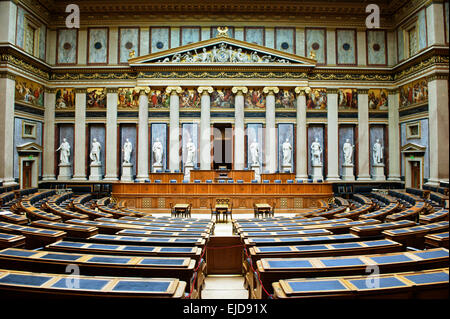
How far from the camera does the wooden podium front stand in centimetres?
1571

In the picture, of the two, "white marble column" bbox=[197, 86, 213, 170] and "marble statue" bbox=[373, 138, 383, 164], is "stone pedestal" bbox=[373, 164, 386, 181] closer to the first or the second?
"marble statue" bbox=[373, 138, 383, 164]

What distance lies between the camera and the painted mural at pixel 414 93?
1859 centimetres

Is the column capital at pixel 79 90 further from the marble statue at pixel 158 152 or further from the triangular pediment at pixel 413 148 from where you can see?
the triangular pediment at pixel 413 148

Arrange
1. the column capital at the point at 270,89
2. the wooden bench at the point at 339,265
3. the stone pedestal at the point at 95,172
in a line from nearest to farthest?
1. the wooden bench at the point at 339,265
2. the column capital at the point at 270,89
3. the stone pedestal at the point at 95,172

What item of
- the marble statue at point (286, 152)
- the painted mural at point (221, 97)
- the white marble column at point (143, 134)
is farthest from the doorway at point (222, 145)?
the white marble column at point (143, 134)

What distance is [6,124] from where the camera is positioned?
1722 centimetres

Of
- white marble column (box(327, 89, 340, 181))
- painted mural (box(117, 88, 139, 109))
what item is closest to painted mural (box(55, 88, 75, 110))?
painted mural (box(117, 88, 139, 109))

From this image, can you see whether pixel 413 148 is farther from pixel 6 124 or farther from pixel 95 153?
pixel 6 124

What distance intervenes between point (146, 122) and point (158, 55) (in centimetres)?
491

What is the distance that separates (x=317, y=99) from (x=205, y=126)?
875 centimetres

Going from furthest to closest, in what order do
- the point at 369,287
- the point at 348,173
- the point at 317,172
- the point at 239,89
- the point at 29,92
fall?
the point at 348,173 → the point at 317,172 → the point at 239,89 → the point at 29,92 → the point at 369,287

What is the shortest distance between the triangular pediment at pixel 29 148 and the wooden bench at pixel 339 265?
66.6 feet

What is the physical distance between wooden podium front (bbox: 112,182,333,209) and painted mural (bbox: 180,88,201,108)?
8099 mm

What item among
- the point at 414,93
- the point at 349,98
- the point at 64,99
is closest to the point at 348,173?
the point at 349,98
